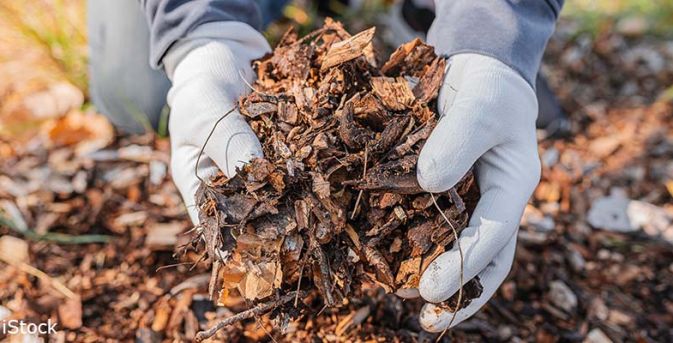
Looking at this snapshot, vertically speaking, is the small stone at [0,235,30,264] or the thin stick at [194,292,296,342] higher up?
the thin stick at [194,292,296,342]

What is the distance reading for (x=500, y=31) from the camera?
5.70ft

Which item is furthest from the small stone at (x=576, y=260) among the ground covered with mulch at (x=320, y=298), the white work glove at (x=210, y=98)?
the white work glove at (x=210, y=98)

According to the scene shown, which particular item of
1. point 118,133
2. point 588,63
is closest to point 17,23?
point 118,133

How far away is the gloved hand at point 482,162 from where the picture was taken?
57.7 inches

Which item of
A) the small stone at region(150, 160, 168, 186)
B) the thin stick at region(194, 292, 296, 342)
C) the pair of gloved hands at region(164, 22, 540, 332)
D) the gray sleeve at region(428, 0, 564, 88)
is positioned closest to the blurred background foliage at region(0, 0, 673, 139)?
the small stone at region(150, 160, 168, 186)

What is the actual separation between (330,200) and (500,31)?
767 millimetres

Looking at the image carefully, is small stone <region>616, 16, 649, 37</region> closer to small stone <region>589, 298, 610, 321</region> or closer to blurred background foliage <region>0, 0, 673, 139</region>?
blurred background foliage <region>0, 0, 673, 139</region>

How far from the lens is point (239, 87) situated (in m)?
1.75

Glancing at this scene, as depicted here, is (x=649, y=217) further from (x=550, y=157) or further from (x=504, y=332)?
(x=504, y=332)

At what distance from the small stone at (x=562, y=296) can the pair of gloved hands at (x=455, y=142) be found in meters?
0.47

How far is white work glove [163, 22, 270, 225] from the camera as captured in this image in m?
1.56

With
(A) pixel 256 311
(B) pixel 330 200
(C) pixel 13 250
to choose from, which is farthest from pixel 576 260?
(C) pixel 13 250

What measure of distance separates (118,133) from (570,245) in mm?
1994

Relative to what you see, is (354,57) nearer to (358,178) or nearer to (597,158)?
(358,178)
